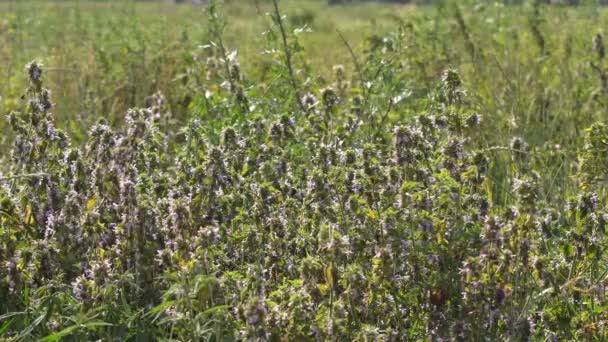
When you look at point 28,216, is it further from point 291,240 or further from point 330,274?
point 330,274

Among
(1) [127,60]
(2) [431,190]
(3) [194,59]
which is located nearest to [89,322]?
(2) [431,190]

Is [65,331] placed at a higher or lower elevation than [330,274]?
lower

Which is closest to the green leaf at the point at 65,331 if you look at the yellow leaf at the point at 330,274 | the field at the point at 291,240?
the field at the point at 291,240

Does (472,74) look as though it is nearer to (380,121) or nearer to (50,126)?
(380,121)

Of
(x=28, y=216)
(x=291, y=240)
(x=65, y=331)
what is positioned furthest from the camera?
(x=28, y=216)

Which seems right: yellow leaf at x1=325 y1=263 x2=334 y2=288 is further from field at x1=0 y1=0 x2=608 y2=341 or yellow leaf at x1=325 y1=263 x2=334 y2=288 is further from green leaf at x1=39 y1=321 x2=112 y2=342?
green leaf at x1=39 y1=321 x2=112 y2=342

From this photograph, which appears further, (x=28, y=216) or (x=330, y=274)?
(x=28, y=216)

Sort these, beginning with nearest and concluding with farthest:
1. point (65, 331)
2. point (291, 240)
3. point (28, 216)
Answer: point (65, 331) → point (291, 240) → point (28, 216)

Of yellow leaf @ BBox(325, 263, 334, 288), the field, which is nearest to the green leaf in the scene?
the field

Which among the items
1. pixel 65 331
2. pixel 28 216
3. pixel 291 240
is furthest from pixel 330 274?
pixel 28 216

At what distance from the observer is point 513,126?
416cm

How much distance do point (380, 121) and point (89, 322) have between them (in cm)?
219

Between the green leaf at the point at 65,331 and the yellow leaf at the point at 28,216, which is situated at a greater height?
the yellow leaf at the point at 28,216

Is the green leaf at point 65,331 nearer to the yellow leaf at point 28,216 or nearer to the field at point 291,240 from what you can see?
the field at point 291,240
